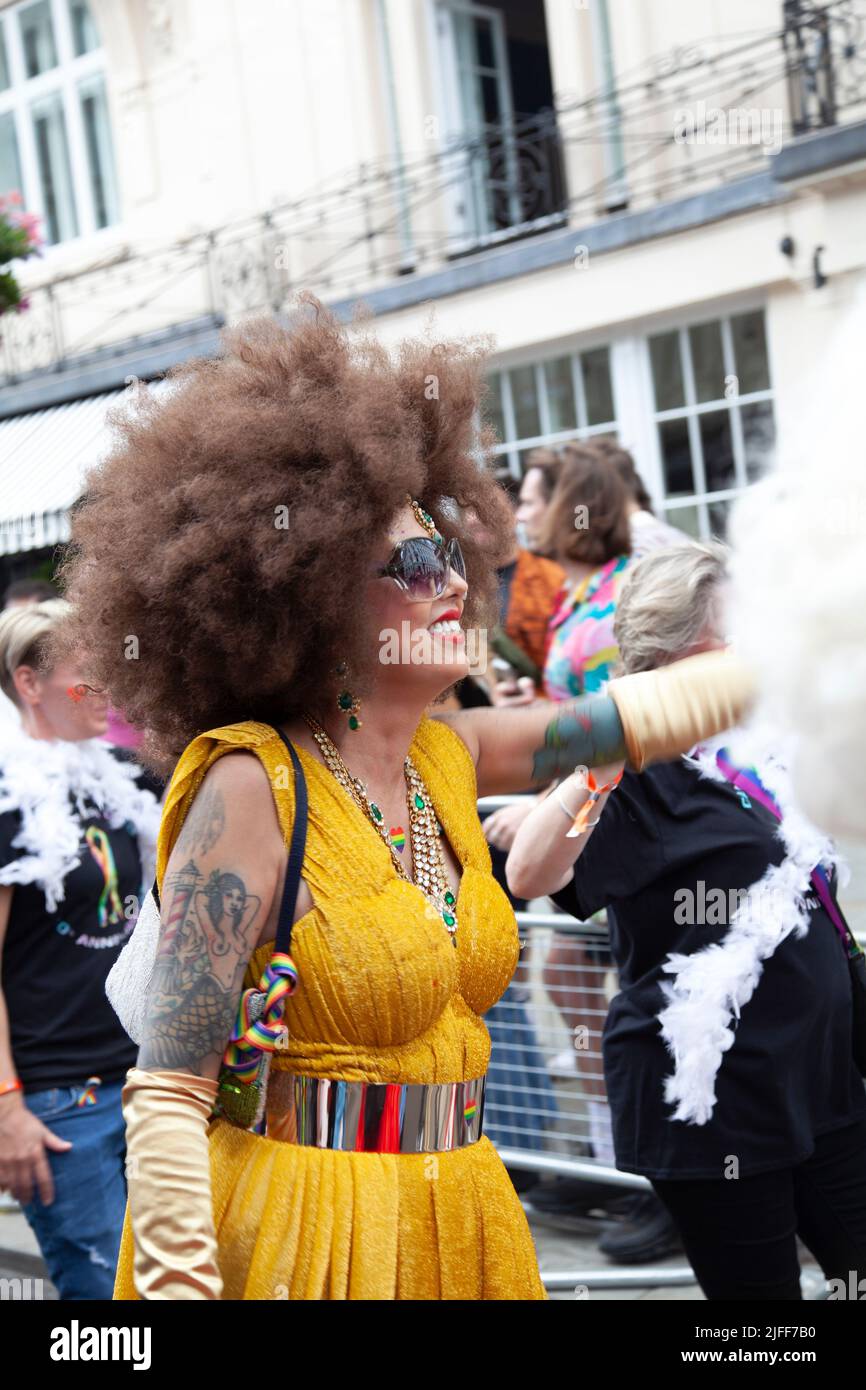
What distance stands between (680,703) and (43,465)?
1166cm

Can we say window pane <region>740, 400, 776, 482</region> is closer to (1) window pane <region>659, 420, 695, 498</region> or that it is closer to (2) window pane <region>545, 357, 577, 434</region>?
(1) window pane <region>659, 420, 695, 498</region>

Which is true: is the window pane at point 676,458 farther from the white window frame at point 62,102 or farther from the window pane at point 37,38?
the window pane at point 37,38

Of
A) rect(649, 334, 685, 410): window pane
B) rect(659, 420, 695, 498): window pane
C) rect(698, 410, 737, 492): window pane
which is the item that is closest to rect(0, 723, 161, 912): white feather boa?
rect(698, 410, 737, 492): window pane

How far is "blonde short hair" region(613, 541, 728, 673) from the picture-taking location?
307 centimetres

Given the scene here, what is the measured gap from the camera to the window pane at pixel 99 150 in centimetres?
1447

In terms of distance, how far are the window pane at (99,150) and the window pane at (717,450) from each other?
6872mm

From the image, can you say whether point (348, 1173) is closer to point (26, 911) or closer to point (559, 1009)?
point (26, 911)

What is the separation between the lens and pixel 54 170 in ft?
49.6

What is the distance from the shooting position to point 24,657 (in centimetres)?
386

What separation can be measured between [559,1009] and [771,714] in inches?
118

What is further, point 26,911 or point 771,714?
point 26,911

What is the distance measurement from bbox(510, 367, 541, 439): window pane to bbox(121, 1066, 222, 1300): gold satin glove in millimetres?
9603

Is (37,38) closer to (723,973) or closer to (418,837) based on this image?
(723,973)
